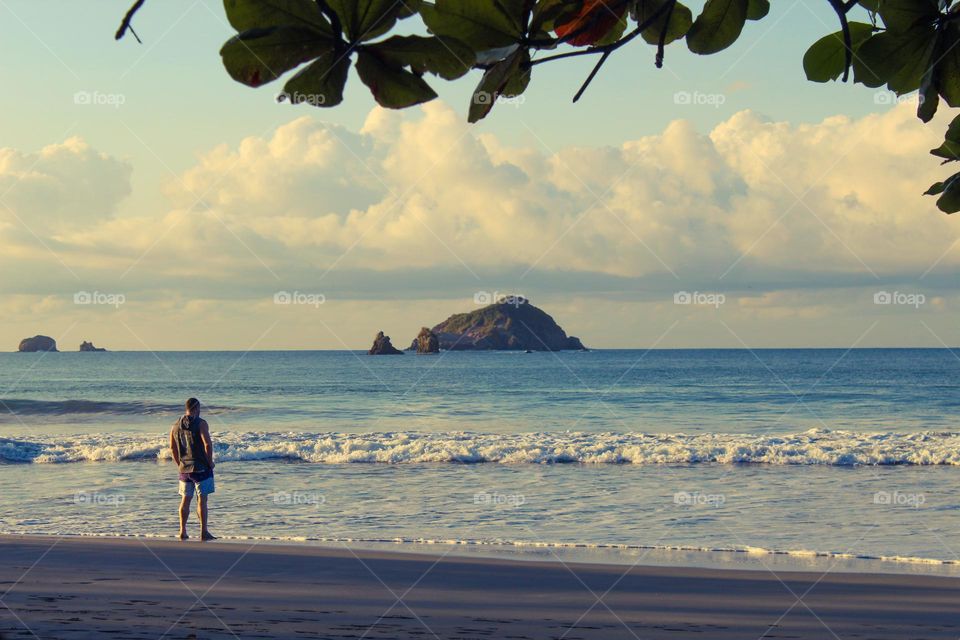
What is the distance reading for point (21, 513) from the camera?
12633 millimetres

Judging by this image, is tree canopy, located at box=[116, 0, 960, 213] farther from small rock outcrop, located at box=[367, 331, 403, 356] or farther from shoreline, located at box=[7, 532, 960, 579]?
small rock outcrop, located at box=[367, 331, 403, 356]

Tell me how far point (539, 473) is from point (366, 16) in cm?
1603

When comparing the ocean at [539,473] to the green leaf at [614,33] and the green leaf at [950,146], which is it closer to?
the green leaf at [950,146]

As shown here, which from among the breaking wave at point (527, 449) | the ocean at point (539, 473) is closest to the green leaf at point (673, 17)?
the ocean at point (539, 473)

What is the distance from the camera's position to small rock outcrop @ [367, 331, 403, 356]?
81438mm

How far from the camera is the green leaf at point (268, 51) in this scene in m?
0.88

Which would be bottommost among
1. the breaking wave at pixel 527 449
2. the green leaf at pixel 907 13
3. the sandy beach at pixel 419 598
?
the sandy beach at pixel 419 598

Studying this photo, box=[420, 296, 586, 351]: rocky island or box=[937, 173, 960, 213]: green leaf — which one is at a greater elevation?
box=[420, 296, 586, 351]: rocky island

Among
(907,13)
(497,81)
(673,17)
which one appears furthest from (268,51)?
(907,13)

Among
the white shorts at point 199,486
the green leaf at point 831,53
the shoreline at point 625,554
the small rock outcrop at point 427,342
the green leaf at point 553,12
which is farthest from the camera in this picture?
the small rock outcrop at point 427,342

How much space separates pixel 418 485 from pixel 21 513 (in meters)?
5.66

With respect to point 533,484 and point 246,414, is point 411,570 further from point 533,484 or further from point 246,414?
point 246,414

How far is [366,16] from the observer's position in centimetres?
92

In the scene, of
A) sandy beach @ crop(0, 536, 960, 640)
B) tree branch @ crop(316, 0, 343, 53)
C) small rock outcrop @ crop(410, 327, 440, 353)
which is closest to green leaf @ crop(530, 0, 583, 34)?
tree branch @ crop(316, 0, 343, 53)
